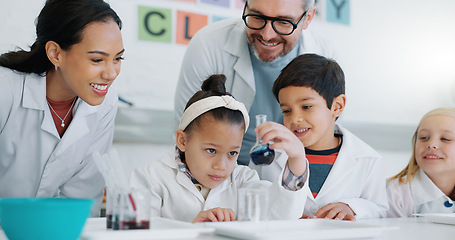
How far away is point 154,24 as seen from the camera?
2.79 meters

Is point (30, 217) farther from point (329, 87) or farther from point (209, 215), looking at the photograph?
point (329, 87)

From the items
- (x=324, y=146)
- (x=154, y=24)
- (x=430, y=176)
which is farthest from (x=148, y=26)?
(x=430, y=176)

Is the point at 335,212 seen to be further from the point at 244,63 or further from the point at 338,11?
the point at 338,11

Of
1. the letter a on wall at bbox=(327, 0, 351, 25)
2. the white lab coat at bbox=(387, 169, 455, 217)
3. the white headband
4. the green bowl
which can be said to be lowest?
the white lab coat at bbox=(387, 169, 455, 217)

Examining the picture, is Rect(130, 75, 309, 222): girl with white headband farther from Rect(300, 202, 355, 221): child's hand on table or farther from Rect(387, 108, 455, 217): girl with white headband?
Rect(387, 108, 455, 217): girl with white headband

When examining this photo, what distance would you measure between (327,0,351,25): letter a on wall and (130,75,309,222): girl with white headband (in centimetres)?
195

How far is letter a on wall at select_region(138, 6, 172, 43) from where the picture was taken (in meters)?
2.76

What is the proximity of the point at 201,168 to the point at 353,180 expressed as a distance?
576mm

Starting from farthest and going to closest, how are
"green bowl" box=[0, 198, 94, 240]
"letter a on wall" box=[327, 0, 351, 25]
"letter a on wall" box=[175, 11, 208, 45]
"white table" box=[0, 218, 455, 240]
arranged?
"letter a on wall" box=[327, 0, 351, 25]
"letter a on wall" box=[175, 11, 208, 45]
"white table" box=[0, 218, 455, 240]
"green bowl" box=[0, 198, 94, 240]

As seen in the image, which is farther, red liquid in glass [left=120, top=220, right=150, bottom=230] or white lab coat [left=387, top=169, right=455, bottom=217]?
white lab coat [left=387, top=169, right=455, bottom=217]

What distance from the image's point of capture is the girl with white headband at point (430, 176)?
1.91m

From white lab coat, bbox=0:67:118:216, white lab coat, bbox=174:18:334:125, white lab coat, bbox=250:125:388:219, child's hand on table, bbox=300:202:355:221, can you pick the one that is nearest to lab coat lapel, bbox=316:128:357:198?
white lab coat, bbox=250:125:388:219

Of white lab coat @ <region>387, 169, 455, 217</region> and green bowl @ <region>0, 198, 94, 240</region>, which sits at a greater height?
green bowl @ <region>0, 198, 94, 240</region>

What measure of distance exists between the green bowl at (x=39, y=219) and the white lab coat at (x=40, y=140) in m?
0.92
